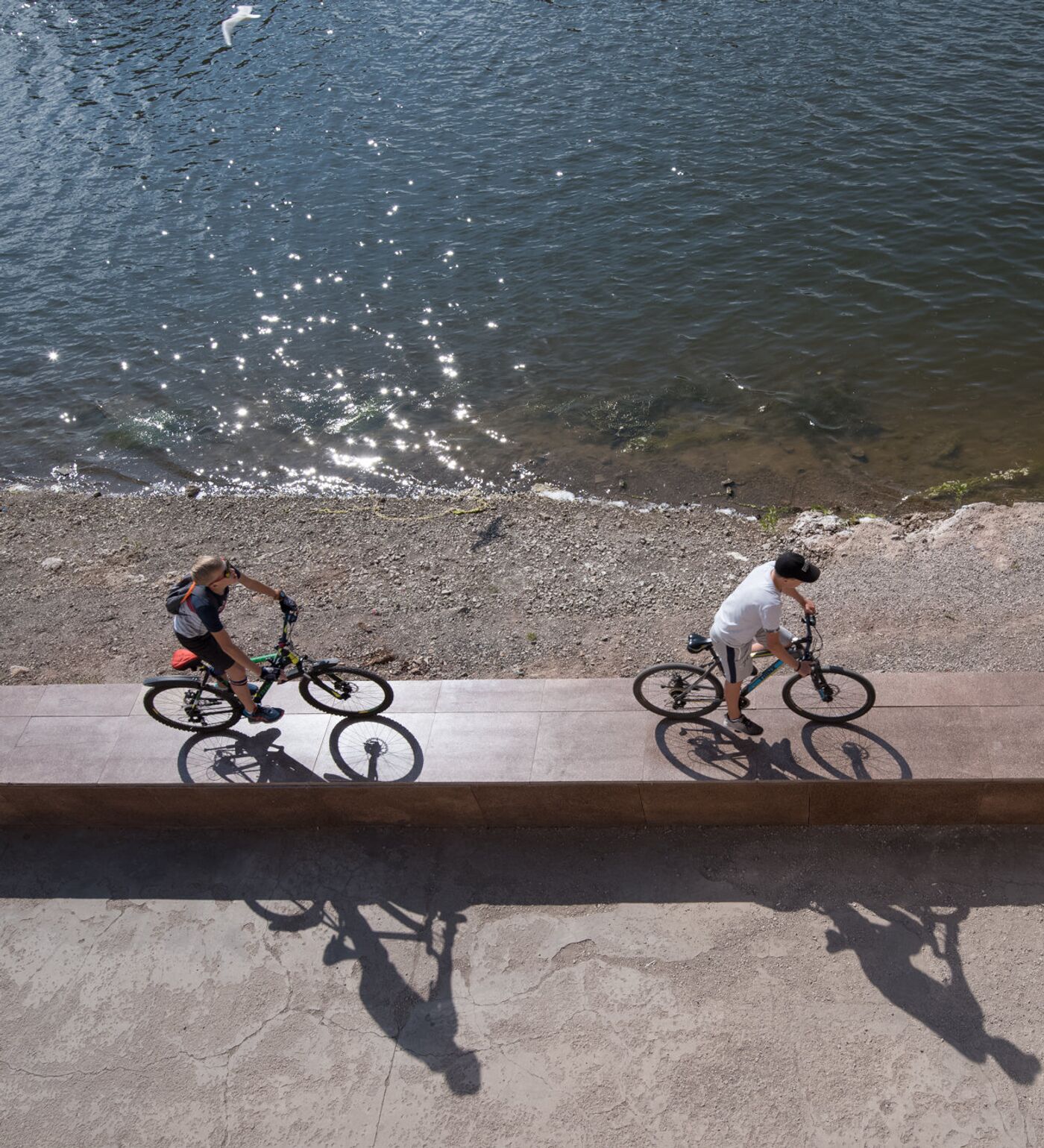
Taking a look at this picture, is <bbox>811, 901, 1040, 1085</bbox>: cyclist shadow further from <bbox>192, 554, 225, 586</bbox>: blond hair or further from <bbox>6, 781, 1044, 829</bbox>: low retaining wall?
<bbox>192, 554, 225, 586</bbox>: blond hair

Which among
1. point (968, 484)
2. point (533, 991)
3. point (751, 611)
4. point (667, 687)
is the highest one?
point (751, 611)

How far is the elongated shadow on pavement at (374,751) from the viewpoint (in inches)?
323

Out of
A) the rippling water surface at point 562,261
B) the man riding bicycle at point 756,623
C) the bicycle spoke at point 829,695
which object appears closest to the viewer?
the man riding bicycle at point 756,623

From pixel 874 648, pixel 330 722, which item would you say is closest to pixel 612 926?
pixel 330 722

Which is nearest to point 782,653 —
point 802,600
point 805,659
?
point 805,659

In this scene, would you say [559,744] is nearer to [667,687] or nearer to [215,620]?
[667,687]

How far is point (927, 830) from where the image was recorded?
7461 millimetres

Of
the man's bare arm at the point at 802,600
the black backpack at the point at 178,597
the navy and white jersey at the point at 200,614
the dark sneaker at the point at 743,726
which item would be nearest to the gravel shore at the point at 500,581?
the dark sneaker at the point at 743,726

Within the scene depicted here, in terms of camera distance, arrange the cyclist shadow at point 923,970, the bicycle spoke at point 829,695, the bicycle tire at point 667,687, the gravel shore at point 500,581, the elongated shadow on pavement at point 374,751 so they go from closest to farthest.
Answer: the cyclist shadow at point 923,970
the bicycle spoke at point 829,695
the bicycle tire at point 667,687
the elongated shadow on pavement at point 374,751
the gravel shore at point 500,581

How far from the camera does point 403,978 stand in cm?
709

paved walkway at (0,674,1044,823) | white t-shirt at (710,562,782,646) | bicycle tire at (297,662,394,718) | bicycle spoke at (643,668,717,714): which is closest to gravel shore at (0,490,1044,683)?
paved walkway at (0,674,1044,823)

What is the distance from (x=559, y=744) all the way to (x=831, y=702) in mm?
2368

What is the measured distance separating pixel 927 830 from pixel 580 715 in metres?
3.01

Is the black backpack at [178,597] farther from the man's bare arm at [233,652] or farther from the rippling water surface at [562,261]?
the rippling water surface at [562,261]
